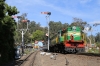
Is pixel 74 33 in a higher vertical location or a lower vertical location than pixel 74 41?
higher

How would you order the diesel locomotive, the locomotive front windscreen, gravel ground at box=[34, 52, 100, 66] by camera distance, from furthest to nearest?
the locomotive front windscreen, the diesel locomotive, gravel ground at box=[34, 52, 100, 66]

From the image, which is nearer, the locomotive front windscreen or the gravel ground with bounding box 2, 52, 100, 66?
the gravel ground with bounding box 2, 52, 100, 66

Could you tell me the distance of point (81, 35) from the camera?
109 ft

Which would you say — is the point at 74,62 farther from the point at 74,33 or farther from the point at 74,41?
the point at 74,33

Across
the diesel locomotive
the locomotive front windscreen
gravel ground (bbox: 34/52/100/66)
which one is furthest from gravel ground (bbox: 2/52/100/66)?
the locomotive front windscreen

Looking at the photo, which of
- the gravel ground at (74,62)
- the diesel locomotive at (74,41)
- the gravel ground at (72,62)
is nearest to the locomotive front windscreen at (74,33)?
the diesel locomotive at (74,41)

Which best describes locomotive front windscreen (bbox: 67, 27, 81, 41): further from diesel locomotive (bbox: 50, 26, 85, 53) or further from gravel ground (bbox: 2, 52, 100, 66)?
gravel ground (bbox: 2, 52, 100, 66)

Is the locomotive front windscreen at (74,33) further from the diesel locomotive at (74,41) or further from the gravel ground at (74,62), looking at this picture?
the gravel ground at (74,62)

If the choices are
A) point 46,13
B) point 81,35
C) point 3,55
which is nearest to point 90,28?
point 46,13

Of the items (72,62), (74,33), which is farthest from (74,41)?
(72,62)

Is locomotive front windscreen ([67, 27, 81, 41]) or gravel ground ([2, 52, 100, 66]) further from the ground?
locomotive front windscreen ([67, 27, 81, 41])

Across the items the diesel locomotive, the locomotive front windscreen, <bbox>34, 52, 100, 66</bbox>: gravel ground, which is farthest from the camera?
the locomotive front windscreen

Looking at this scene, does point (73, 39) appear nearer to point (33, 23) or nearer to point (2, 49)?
point (2, 49)

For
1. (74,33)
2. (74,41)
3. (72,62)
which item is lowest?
(72,62)
